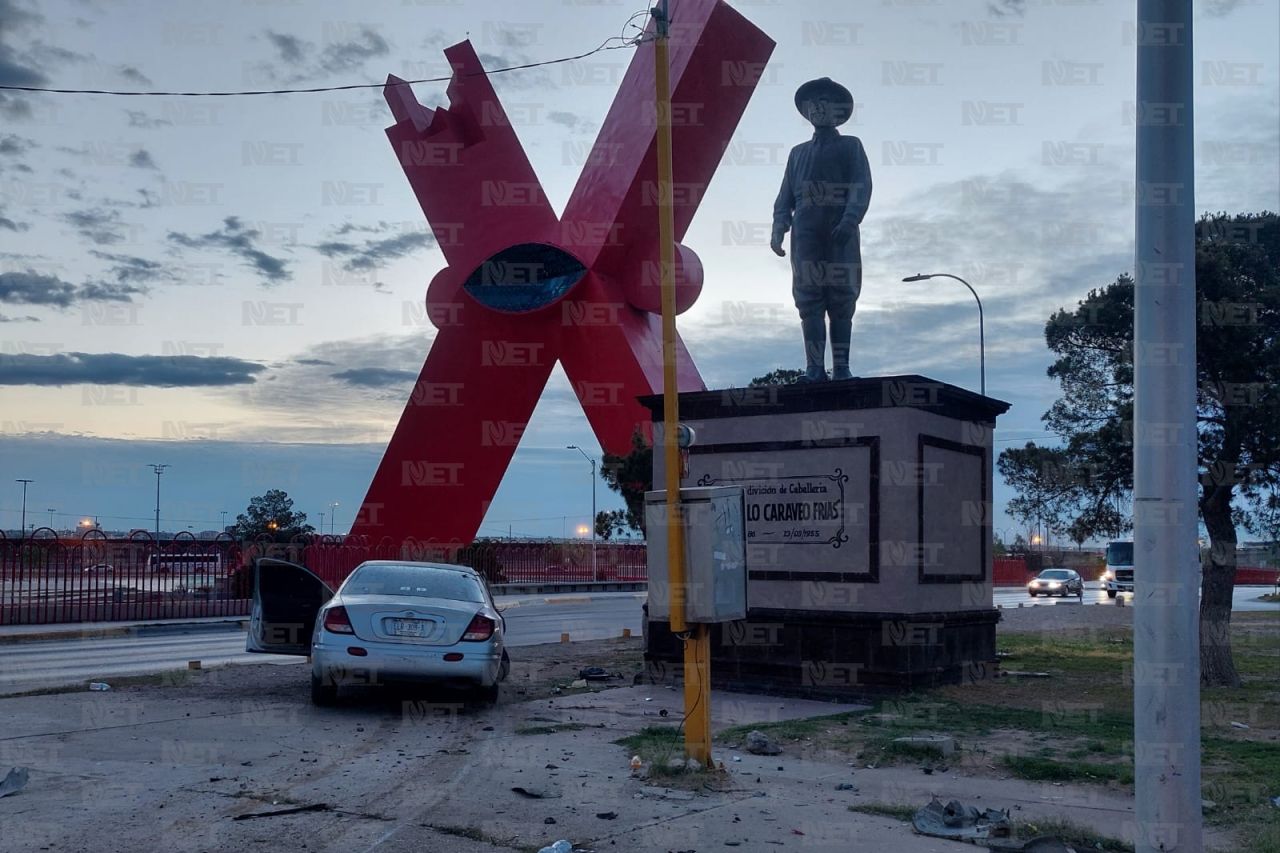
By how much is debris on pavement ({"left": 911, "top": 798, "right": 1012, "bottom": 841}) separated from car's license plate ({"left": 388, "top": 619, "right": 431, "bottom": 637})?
5169 millimetres

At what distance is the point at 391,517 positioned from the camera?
28062 millimetres

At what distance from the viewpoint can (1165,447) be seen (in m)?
4.84

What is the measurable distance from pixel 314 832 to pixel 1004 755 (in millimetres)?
5011

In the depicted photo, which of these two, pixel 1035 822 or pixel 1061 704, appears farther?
pixel 1061 704

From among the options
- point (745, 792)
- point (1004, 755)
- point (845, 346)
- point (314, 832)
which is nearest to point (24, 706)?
point (314, 832)

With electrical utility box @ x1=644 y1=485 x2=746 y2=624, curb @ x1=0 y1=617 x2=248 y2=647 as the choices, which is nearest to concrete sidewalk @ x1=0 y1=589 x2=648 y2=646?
curb @ x1=0 y1=617 x2=248 y2=647

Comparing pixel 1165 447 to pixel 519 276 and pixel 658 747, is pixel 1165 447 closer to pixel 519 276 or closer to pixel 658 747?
pixel 658 747

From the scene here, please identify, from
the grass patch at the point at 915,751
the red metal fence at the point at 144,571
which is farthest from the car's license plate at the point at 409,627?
the red metal fence at the point at 144,571

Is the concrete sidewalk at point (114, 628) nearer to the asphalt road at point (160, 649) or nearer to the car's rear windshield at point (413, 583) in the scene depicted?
the asphalt road at point (160, 649)

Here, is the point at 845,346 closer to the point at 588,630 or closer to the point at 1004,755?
the point at 1004,755

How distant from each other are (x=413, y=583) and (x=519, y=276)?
51.0 feet

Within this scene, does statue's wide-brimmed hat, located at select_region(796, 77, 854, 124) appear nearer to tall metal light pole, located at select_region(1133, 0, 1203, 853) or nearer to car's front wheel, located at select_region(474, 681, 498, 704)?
car's front wheel, located at select_region(474, 681, 498, 704)

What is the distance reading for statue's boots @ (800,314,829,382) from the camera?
→ 14883 mm

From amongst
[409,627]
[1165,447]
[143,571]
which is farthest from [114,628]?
[1165,447]
